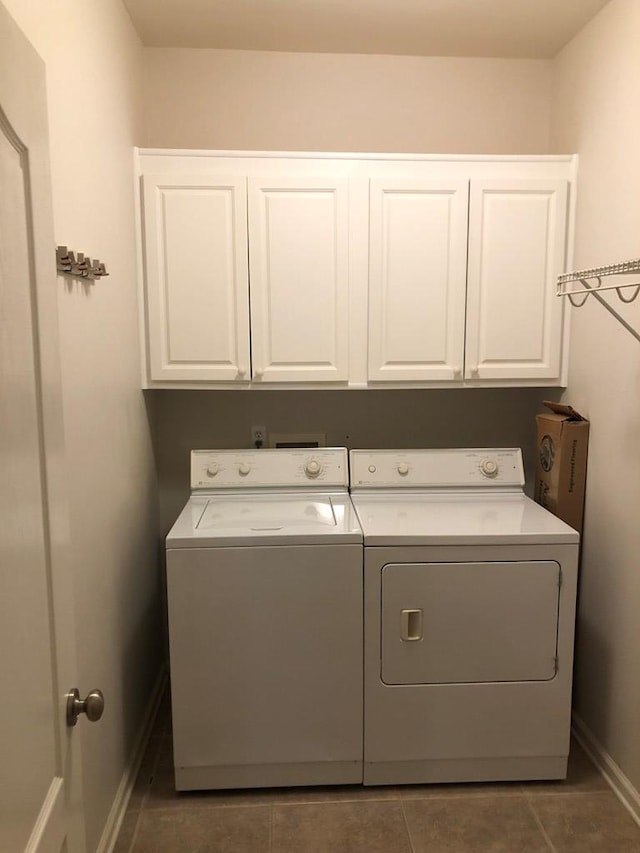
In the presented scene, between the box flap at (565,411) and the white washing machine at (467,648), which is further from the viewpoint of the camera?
the box flap at (565,411)

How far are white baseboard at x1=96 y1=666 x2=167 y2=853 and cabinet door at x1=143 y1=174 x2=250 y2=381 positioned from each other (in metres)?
1.31

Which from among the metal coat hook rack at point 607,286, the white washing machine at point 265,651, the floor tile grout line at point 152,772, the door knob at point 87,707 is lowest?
the floor tile grout line at point 152,772

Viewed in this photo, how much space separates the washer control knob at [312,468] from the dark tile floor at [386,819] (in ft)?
3.53

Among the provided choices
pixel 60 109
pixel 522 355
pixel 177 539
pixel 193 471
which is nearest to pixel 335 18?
pixel 60 109

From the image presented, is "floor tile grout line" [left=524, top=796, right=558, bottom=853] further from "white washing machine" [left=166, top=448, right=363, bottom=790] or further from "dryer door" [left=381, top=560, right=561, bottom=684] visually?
"white washing machine" [left=166, top=448, right=363, bottom=790]

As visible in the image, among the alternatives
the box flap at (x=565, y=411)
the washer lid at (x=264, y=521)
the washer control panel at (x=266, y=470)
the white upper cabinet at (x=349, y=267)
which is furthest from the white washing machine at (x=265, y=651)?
the box flap at (x=565, y=411)

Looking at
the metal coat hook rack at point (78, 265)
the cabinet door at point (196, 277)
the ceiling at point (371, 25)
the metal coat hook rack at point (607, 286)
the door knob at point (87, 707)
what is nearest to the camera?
the door knob at point (87, 707)

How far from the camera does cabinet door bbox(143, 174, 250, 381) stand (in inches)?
88.5

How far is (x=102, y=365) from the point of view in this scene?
6.01 ft

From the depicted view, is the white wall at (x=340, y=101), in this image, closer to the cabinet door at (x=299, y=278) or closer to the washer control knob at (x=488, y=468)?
the cabinet door at (x=299, y=278)

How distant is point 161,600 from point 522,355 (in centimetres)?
183

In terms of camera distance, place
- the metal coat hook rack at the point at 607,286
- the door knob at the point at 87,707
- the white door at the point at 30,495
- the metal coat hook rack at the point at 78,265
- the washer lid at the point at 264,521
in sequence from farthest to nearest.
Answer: the washer lid at the point at 264,521
the metal coat hook rack at the point at 607,286
the metal coat hook rack at the point at 78,265
the door knob at the point at 87,707
the white door at the point at 30,495

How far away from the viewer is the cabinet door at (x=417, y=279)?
228cm

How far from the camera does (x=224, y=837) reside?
1896 mm
